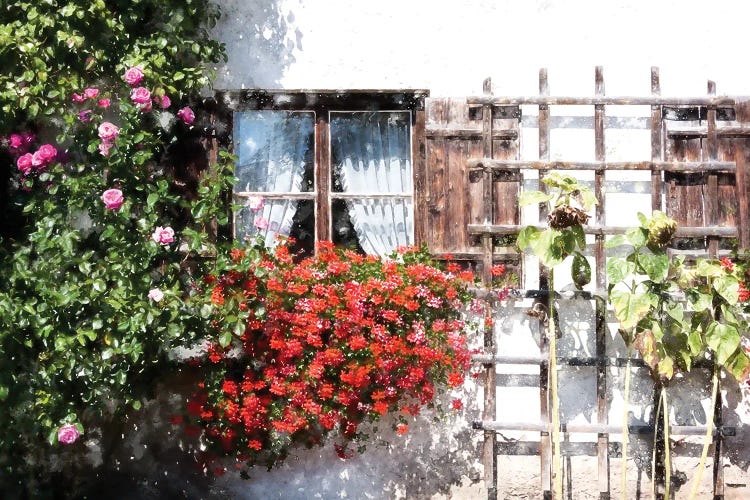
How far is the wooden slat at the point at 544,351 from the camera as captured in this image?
194 inches

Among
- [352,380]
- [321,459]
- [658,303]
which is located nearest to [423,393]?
[352,380]

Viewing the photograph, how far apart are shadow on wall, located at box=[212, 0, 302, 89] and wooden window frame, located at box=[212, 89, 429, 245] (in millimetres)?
75

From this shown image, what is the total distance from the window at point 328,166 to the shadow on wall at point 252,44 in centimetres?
10

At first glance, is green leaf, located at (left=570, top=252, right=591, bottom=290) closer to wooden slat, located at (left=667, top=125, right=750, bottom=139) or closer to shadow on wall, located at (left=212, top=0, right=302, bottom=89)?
wooden slat, located at (left=667, top=125, right=750, bottom=139)

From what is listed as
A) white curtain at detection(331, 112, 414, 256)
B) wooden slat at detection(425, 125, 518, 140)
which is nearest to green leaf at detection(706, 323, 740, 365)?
wooden slat at detection(425, 125, 518, 140)

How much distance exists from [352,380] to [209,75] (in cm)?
194

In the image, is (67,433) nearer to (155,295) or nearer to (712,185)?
(155,295)

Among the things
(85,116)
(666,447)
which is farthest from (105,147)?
(666,447)

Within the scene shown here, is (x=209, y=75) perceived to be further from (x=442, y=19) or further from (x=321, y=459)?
(x=321, y=459)

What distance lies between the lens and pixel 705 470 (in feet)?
16.3

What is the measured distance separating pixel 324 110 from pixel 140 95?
1.12 meters

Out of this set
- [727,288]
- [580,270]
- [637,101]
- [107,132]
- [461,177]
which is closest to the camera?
[727,288]

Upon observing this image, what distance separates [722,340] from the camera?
456 cm

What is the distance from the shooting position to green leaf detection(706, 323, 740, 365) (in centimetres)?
454
